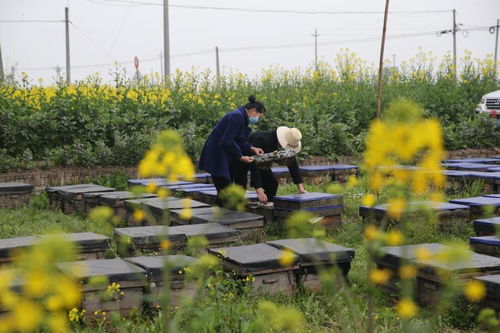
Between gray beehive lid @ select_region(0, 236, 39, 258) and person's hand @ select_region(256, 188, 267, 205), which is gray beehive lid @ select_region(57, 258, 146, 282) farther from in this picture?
person's hand @ select_region(256, 188, 267, 205)

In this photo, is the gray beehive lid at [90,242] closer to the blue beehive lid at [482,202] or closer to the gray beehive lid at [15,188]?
the blue beehive lid at [482,202]

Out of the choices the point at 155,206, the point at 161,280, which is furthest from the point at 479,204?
the point at 161,280

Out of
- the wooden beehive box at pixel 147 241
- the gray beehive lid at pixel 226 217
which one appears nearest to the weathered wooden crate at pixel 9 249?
the wooden beehive box at pixel 147 241

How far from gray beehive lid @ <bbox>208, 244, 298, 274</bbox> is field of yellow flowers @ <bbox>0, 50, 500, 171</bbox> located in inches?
224

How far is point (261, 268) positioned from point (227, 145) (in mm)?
2706

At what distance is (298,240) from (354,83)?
10.6m

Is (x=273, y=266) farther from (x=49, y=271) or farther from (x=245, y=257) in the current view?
(x=49, y=271)

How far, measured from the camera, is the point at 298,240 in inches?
192

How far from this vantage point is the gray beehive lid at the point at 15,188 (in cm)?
841

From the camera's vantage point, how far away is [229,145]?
22.1ft

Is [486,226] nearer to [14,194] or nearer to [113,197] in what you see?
[113,197]

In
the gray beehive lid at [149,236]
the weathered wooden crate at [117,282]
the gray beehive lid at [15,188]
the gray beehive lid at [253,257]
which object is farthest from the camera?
the gray beehive lid at [15,188]

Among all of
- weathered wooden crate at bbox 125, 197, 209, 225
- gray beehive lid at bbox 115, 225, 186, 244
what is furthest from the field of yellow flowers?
gray beehive lid at bbox 115, 225, 186, 244

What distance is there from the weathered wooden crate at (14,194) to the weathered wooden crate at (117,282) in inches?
193
